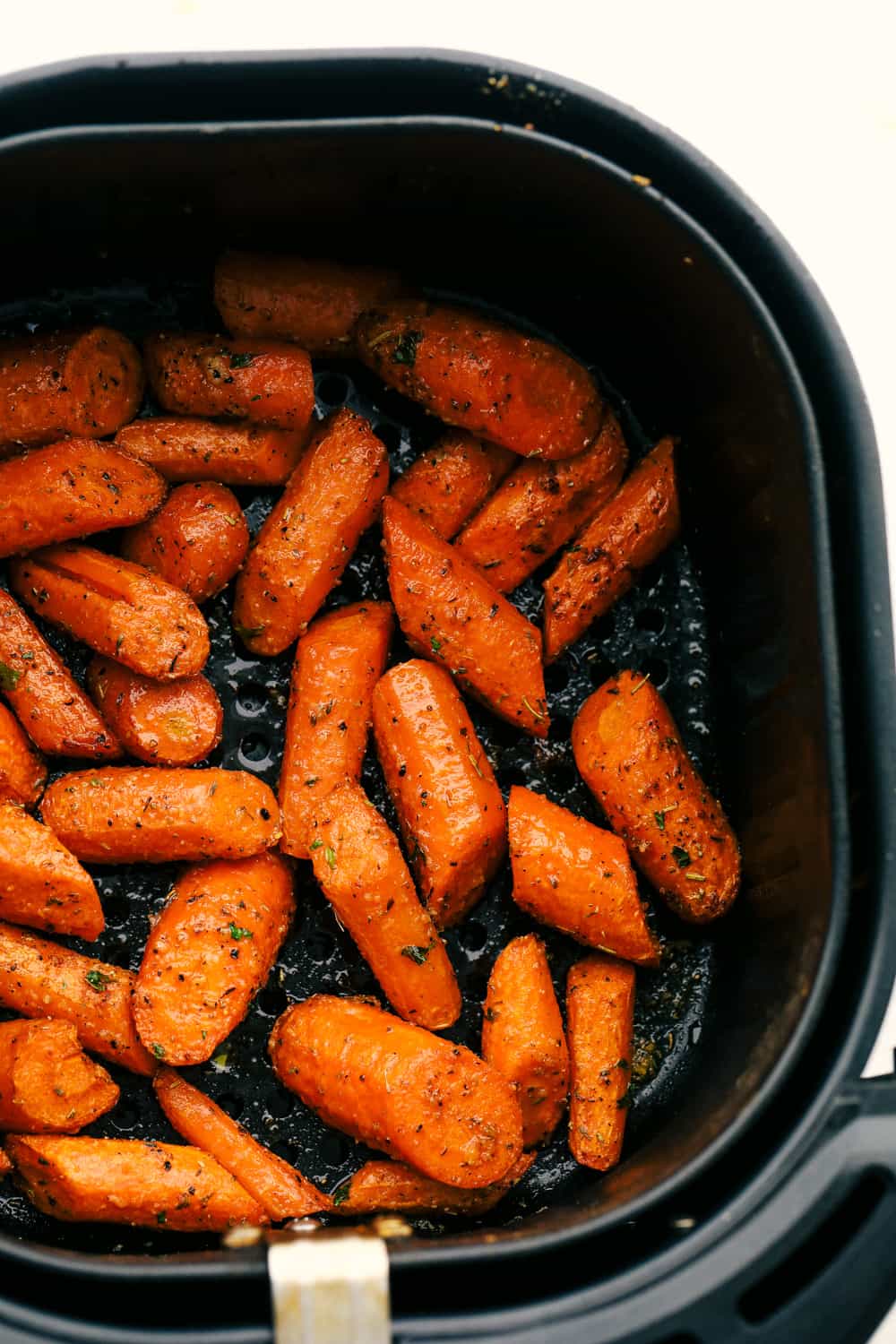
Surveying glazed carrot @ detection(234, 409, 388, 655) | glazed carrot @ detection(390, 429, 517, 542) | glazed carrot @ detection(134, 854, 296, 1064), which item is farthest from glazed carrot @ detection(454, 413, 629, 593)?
glazed carrot @ detection(134, 854, 296, 1064)

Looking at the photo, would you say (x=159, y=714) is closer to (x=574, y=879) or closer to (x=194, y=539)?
(x=194, y=539)

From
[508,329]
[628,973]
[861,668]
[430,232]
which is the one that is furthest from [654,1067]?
[430,232]

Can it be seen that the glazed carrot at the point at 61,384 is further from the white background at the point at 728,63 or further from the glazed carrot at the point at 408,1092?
the glazed carrot at the point at 408,1092

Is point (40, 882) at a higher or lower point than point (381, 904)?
lower

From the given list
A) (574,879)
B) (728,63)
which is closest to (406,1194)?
(574,879)

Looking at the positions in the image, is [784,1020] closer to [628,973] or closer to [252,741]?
[628,973]

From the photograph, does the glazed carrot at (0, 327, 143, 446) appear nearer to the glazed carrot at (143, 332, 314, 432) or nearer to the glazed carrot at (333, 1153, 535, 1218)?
the glazed carrot at (143, 332, 314, 432)
